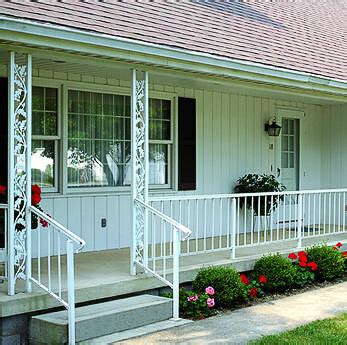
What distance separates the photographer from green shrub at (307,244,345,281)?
9.74 m

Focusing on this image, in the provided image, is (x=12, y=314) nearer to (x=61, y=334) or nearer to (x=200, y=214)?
(x=61, y=334)

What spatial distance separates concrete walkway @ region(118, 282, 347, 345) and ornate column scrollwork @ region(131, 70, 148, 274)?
Answer: 3.83 feet

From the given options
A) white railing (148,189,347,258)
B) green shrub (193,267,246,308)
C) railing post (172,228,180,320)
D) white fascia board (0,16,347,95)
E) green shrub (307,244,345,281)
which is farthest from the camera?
white railing (148,189,347,258)

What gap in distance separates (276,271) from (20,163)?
3.87 meters

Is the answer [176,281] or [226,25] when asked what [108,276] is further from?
[226,25]

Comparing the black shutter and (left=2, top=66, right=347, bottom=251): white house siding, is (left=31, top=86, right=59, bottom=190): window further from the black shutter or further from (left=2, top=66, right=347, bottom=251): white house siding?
the black shutter

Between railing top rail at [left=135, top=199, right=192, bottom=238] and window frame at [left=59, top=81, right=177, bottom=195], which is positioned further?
window frame at [left=59, top=81, right=177, bottom=195]

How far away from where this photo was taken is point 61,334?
246 inches

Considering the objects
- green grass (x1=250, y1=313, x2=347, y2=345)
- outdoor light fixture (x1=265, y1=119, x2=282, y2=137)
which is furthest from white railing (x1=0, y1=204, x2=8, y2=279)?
outdoor light fixture (x1=265, y1=119, x2=282, y2=137)

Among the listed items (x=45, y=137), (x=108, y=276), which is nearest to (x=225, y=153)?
(x=45, y=137)

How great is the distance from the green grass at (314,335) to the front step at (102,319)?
4.08ft

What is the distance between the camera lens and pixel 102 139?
9.68 m

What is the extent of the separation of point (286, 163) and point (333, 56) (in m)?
2.17

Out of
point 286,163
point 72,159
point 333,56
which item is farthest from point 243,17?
point 72,159
